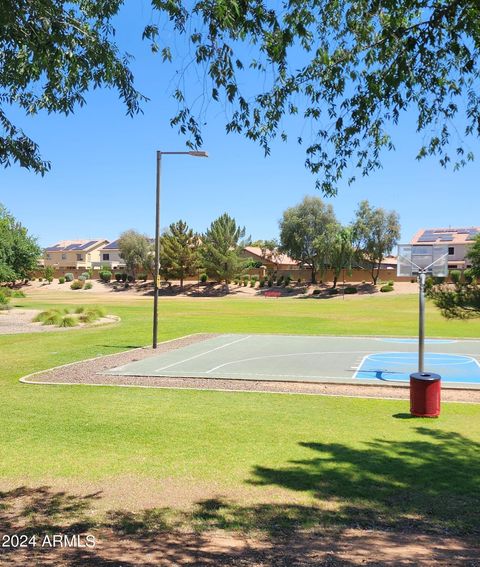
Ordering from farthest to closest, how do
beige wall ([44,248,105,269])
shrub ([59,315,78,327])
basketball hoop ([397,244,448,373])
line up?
beige wall ([44,248,105,269]) < shrub ([59,315,78,327]) < basketball hoop ([397,244,448,373])

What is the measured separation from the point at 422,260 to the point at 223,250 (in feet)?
217

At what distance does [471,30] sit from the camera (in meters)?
6.84

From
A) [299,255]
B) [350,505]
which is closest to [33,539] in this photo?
[350,505]

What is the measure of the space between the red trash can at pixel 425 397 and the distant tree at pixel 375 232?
69.4 m

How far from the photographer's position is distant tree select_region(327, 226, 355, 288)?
→ 248ft

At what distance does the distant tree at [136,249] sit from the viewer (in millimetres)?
94125

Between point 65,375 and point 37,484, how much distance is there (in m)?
9.62

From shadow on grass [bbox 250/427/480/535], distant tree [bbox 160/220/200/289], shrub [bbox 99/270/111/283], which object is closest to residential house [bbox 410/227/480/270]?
distant tree [bbox 160/220/200/289]

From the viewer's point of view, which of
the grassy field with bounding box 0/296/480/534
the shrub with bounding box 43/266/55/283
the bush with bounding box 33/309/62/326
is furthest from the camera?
the shrub with bounding box 43/266/55/283

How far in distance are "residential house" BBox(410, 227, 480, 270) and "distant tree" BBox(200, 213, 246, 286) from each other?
27.0 meters

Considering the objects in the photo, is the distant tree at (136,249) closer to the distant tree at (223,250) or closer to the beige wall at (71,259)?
the distant tree at (223,250)

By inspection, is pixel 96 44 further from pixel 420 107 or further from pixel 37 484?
pixel 37 484

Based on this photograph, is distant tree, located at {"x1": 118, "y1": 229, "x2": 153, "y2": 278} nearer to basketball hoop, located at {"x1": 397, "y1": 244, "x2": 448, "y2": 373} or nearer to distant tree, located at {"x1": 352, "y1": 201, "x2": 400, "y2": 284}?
distant tree, located at {"x1": 352, "y1": 201, "x2": 400, "y2": 284}

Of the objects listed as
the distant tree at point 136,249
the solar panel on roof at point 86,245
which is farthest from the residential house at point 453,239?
the solar panel on roof at point 86,245
